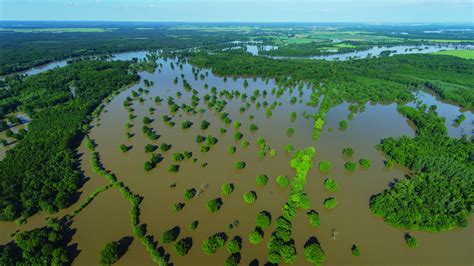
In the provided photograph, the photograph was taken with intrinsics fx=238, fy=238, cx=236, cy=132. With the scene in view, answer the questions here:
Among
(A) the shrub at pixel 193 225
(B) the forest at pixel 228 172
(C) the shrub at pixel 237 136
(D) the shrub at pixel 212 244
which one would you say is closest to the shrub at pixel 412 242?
(B) the forest at pixel 228 172

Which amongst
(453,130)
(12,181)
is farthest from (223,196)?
(453,130)

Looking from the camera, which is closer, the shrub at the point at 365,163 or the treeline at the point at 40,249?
the treeline at the point at 40,249

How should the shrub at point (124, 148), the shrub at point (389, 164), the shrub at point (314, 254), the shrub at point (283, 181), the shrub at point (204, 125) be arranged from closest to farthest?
the shrub at point (314, 254), the shrub at point (283, 181), the shrub at point (389, 164), the shrub at point (124, 148), the shrub at point (204, 125)

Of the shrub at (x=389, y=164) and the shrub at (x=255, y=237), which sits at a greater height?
the shrub at (x=389, y=164)

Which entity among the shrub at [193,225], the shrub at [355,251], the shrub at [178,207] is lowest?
the shrub at [355,251]

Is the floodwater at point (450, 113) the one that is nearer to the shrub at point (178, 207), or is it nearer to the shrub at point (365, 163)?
the shrub at point (365, 163)

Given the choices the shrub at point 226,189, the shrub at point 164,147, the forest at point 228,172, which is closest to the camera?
the forest at point 228,172

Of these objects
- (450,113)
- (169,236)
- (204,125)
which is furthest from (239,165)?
(450,113)
